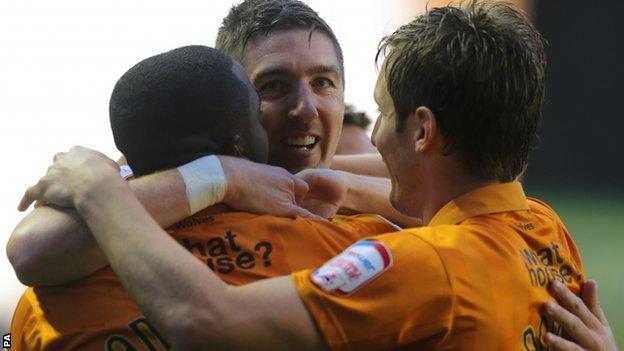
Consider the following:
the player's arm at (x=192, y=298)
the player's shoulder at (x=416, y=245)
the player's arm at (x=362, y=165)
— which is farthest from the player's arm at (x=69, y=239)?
the player's arm at (x=362, y=165)

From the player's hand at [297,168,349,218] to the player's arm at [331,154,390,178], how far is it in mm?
1216

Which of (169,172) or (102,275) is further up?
(169,172)

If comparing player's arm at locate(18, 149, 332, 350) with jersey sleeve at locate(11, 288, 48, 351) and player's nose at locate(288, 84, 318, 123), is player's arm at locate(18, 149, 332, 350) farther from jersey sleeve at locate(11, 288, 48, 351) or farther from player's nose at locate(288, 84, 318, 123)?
player's nose at locate(288, 84, 318, 123)

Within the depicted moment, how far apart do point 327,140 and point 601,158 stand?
8128mm

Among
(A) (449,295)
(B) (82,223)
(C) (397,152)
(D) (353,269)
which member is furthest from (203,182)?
(A) (449,295)

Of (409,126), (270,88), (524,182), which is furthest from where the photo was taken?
(524,182)

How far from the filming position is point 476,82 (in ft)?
9.58

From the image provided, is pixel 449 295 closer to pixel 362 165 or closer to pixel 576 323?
pixel 576 323

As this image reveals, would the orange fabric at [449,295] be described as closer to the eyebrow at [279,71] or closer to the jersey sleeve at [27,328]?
the jersey sleeve at [27,328]

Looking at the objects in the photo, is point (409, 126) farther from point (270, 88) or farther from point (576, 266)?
point (270, 88)

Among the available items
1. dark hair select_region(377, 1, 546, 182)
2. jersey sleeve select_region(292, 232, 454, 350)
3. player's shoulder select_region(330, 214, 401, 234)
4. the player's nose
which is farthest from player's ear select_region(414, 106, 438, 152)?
the player's nose

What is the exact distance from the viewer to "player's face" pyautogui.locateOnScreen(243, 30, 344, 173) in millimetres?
3709

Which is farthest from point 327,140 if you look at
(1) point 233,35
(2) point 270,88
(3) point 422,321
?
(3) point 422,321

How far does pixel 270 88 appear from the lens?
377 cm
